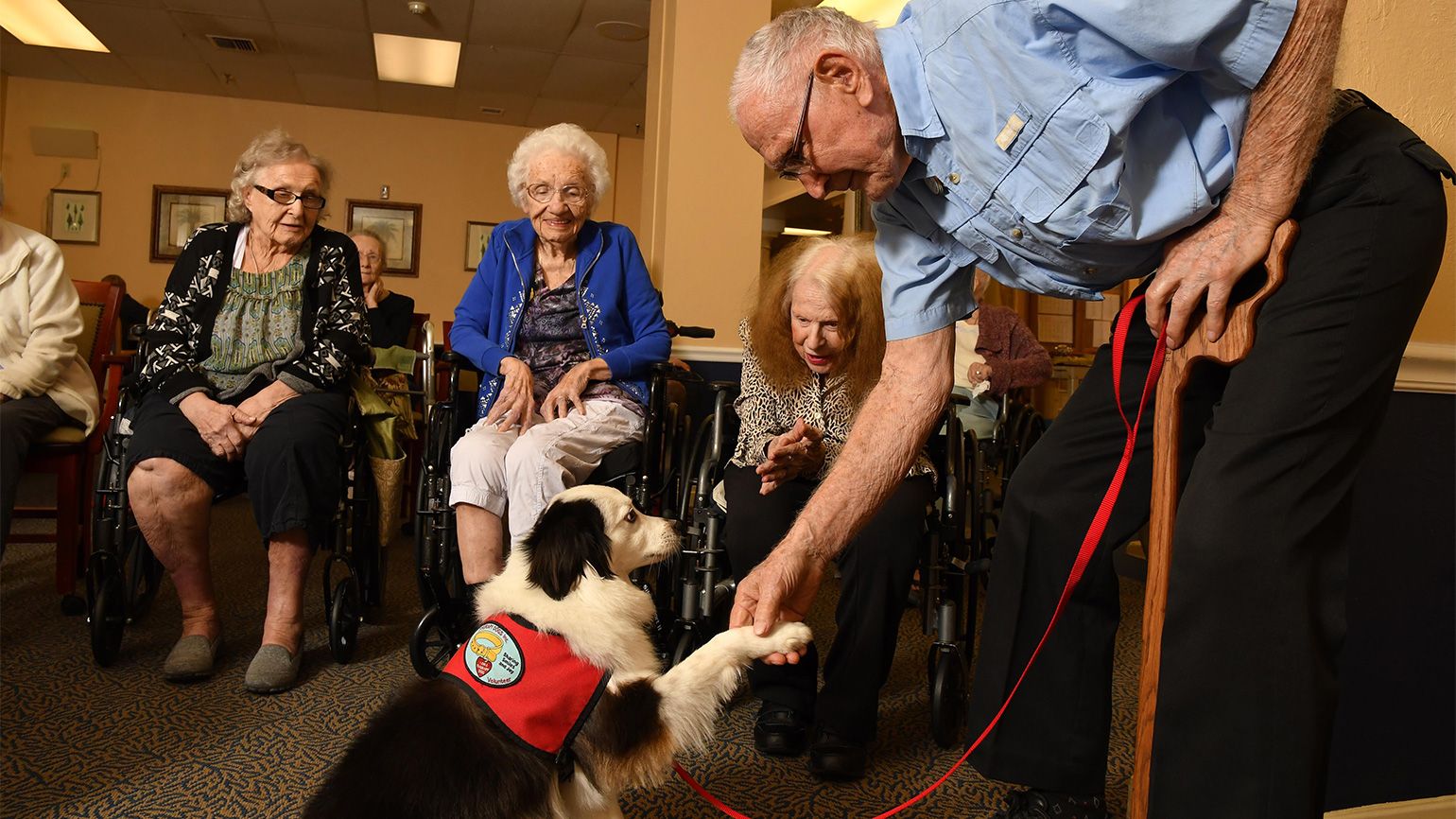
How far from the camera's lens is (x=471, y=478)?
8.29 ft

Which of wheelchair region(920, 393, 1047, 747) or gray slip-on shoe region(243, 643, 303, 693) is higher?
wheelchair region(920, 393, 1047, 747)

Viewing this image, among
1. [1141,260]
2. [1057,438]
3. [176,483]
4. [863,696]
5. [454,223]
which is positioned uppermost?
[454,223]

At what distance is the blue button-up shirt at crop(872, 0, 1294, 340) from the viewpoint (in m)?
1.07

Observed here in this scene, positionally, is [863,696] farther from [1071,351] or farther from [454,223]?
[454,223]

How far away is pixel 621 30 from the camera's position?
7.40 metres

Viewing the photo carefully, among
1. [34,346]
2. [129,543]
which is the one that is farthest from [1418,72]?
[34,346]

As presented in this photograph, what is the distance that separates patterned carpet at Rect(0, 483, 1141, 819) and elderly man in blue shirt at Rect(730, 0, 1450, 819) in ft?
2.86

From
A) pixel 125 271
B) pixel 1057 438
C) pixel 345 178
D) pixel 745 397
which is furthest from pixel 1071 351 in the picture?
pixel 125 271

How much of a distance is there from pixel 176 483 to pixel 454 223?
825cm

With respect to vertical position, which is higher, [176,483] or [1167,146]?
[1167,146]

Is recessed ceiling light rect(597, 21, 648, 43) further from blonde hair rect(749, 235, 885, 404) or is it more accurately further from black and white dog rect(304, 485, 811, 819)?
black and white dog rect(304, 485, 811, 819)

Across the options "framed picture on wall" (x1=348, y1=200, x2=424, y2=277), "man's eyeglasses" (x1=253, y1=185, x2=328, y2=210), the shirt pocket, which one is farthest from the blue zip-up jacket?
"framed picture on wall" (x1=348, y1=200, x2=424, y2=277)

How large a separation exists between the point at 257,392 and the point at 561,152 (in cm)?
111

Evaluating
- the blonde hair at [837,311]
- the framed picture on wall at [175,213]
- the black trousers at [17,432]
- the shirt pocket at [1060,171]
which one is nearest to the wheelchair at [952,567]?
the blonde hair at [837,311]
